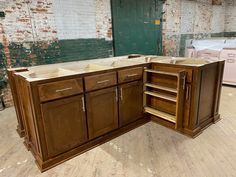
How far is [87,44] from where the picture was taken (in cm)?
439

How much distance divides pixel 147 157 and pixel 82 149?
2.51 feet

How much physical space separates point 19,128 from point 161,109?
208 centimetres

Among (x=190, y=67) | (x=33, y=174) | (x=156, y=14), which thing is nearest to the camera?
(x=33, y=174)

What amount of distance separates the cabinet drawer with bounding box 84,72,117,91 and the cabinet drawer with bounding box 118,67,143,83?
4.1 inches

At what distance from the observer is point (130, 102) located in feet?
8.36

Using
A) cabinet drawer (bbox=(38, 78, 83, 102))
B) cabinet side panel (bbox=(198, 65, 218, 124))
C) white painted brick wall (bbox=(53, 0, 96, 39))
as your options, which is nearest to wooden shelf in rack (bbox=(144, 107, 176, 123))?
cabinet side panel (bbox=(198, 65, 218, 124))

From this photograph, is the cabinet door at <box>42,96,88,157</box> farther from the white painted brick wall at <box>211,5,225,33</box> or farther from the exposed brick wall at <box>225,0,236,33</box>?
the exposed brick wall at <box>225,0,236,33</box>

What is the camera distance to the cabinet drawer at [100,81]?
Result: 2.05 metres

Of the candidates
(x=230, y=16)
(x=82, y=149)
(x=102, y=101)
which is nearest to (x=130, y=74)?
(x=102, y=101)

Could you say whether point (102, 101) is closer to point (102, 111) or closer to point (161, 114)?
point (102, 111)

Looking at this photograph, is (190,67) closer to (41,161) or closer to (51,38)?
(41,161)

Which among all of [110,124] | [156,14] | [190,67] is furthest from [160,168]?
[156,14]

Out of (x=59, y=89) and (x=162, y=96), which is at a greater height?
(x=59, y=89)

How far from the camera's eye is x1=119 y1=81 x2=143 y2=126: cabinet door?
2.45 meters
